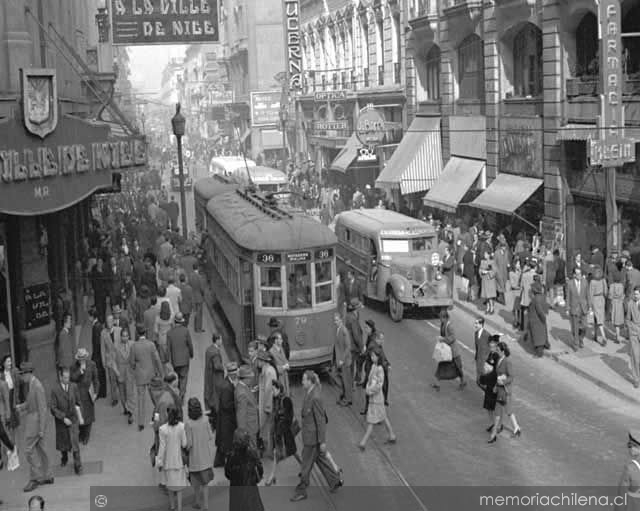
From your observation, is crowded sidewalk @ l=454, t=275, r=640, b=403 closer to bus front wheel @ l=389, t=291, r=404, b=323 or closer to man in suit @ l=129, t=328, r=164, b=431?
bus front wheel @ l=389, t=291, r=404, b=323

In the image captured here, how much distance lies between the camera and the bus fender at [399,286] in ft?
79.3

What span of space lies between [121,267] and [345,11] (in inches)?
1223

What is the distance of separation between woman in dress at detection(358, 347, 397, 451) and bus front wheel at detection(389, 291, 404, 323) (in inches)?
361

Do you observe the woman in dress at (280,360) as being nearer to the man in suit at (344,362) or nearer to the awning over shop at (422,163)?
the man in suit at (344,362)

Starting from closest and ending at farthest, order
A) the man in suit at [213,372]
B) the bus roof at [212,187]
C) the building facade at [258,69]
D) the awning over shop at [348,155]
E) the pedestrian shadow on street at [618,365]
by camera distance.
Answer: the man in suit at [213,372] < the pedestrian shadow on street at [618,365] < the bus roof at [212,187] < the awning over shop at [348,155] < the building facade at [258,69]

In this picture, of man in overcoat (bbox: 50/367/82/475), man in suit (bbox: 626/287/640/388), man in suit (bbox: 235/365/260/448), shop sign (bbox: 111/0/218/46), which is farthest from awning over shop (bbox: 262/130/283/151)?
man in suit (bbox: 235/365/260/448)

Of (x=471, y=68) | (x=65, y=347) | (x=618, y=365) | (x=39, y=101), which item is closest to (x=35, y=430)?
(x=65, y=347)

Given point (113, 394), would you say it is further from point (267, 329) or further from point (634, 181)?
point (634, 181)

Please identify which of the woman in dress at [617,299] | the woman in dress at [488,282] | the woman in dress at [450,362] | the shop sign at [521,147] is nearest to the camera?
the woman in dress at [450,362]

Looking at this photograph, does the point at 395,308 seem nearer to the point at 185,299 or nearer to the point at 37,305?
the point at 185,299

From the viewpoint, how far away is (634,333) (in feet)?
59.0

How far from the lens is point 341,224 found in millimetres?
28891

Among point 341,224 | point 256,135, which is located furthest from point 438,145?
point 256,135

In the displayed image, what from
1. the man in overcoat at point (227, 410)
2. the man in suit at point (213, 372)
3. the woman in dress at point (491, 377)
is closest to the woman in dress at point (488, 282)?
the woman in dress at point (491, 377)
